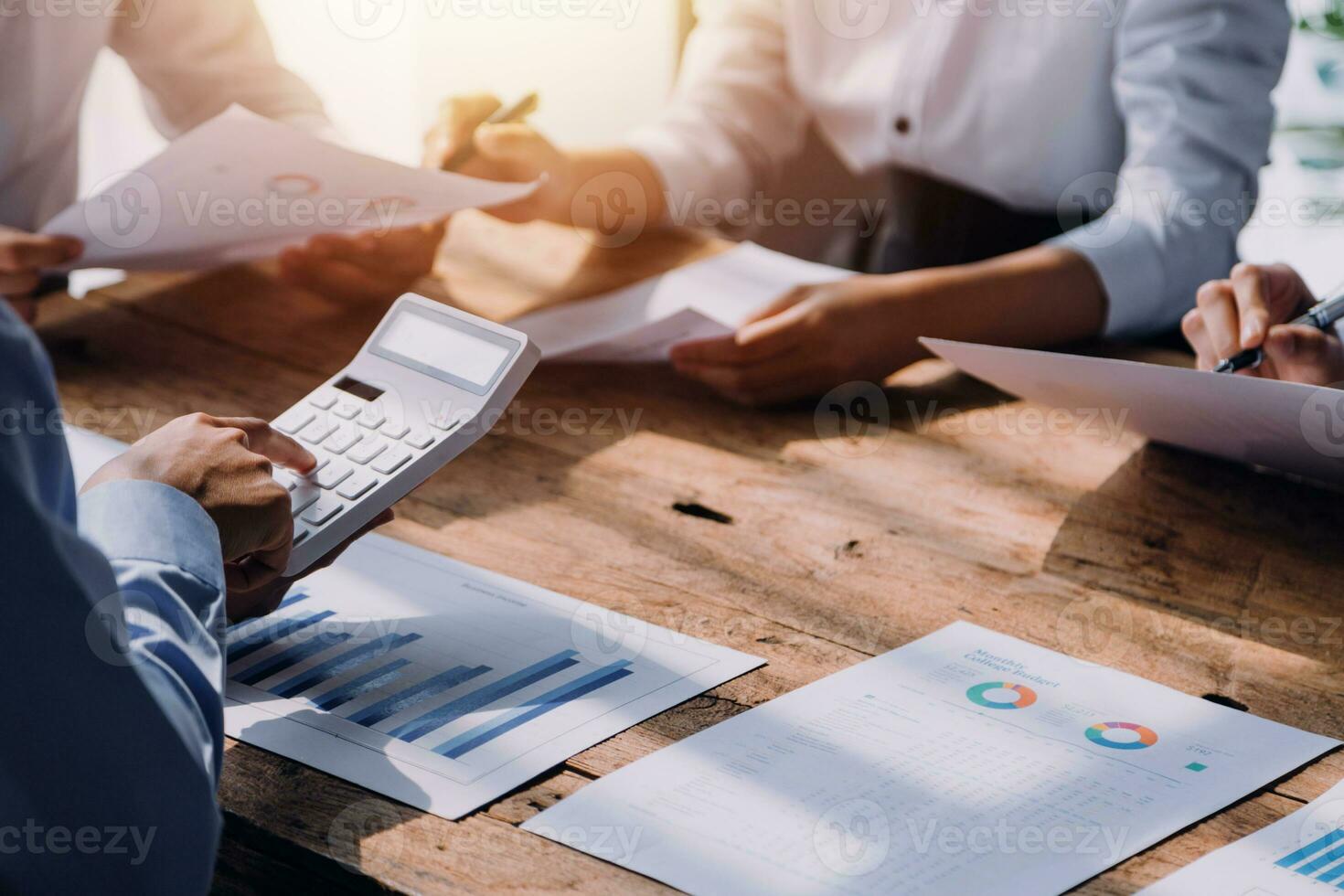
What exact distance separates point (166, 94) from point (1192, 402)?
1.26 m

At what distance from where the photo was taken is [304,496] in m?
0.65

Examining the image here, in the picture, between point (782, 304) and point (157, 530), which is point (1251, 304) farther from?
point (157, 530)

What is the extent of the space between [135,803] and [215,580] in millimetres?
101

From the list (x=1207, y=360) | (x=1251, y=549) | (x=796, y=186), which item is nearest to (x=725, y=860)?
(x=1251, y=549)

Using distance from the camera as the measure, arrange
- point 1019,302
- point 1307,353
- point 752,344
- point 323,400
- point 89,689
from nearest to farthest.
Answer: point 89,689, point 323,400, point 1307,353, point 752,344, point 1019,302

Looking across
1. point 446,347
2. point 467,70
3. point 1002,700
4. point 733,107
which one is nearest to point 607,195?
point 733,107

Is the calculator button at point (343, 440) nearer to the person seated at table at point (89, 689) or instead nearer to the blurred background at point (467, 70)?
the person seated at table at point (89, 689)

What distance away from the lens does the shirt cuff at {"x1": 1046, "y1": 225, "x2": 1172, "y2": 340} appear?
1109mm

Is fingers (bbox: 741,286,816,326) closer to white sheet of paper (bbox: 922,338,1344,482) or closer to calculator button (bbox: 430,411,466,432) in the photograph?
white sheet of paper (bbox: 922,338,1344,482)

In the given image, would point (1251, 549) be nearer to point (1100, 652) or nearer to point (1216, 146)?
point (1100, 652)

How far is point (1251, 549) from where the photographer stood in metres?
0.77

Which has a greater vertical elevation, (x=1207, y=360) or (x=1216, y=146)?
(x=1216, y=146)

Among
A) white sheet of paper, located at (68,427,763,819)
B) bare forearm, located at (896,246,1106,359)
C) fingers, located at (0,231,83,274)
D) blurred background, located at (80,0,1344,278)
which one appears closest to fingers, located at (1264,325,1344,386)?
bare forearm, located at (896,246,1106,359)

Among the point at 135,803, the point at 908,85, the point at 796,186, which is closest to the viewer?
the point at 135,803
